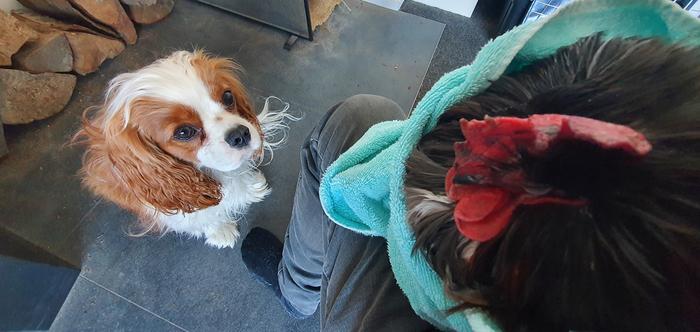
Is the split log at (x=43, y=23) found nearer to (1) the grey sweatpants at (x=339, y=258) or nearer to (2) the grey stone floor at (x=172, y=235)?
(2) the grey stone floor at (x=172, y=235)

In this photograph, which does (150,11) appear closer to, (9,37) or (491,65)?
(9,37)

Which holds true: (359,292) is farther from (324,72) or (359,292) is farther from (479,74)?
(324,72)

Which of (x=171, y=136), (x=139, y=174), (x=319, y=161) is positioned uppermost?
(x=319, y=161)

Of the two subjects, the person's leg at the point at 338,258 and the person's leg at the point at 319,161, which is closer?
the person's leg at the point at 338,258

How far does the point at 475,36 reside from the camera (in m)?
1.78

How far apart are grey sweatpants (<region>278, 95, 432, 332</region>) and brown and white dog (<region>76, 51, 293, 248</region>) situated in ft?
0.94

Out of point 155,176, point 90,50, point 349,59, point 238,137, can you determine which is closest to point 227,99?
point 238,137

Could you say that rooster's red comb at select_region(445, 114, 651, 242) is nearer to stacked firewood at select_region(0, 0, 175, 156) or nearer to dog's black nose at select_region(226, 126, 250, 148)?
dog's black nose at select_region(226, 126, 250, 148)

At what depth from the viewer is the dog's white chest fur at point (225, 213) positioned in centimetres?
124

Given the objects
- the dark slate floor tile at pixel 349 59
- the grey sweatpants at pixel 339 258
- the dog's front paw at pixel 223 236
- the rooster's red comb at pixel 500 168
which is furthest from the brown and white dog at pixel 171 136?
the rooster's red comb at pixel 500 168

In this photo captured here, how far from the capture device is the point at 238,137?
3.31 feet

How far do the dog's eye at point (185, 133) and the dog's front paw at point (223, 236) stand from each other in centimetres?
44

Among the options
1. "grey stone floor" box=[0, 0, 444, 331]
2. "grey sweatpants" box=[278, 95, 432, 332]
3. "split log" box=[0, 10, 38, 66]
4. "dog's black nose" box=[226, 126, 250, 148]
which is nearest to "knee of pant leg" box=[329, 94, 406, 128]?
"grey sweatpants" box=[278, 95, 432, 332]

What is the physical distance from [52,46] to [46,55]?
0.04m
